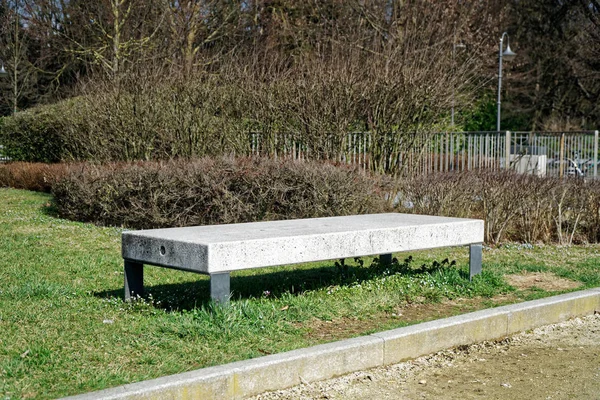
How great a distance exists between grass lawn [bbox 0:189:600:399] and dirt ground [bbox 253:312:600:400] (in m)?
0.49

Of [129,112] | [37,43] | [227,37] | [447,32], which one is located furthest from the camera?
[37,43]

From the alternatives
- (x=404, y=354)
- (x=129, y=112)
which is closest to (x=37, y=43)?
(x=129, y=112)

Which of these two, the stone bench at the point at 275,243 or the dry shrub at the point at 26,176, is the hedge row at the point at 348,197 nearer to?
the stone bench at the point at 275,243

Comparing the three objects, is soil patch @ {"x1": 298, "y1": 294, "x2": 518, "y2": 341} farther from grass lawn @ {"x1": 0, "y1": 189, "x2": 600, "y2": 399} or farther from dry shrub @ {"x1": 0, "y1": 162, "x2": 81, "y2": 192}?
dry shrub @ {"x1": 0, "y1": 162, "x2": 81, "y2": 192}

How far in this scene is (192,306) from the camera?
7.01 metres

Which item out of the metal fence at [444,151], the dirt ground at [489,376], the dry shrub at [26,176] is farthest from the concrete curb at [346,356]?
the dry shrub at [26,176]

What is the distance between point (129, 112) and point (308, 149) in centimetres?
392

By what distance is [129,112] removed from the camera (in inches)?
657

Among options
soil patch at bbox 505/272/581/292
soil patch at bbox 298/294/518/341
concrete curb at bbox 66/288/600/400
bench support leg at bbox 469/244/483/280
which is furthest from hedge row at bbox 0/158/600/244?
concrete curb at bbox 66/288/600/400

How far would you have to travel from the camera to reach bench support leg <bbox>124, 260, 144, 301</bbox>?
22.8 ft

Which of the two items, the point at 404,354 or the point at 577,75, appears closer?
the point at 404,354

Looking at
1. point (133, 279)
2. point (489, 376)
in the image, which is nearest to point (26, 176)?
point (133, 279)

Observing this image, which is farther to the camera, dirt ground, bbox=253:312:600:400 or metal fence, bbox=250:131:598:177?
metal fence, bbox=250:131:598:177

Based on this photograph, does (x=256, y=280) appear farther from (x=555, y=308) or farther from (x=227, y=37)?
(x=227, y=37)
